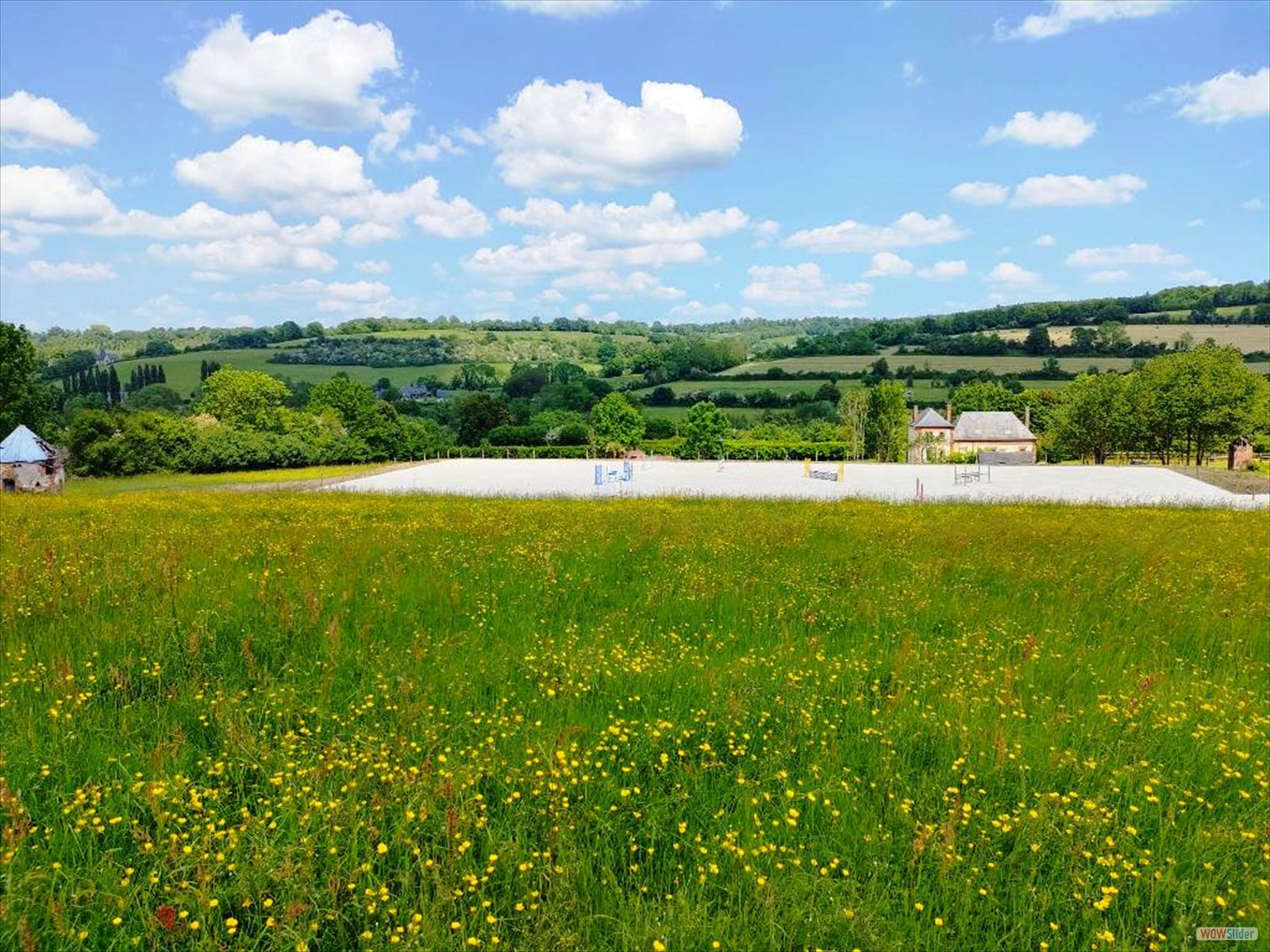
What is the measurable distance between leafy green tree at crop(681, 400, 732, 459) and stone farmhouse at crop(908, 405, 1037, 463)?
100 feet

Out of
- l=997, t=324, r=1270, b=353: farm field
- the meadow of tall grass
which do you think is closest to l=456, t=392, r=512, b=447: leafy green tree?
the meadow of tall grass

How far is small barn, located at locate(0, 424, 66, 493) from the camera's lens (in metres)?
42.2

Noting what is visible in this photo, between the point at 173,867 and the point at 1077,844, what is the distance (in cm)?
547

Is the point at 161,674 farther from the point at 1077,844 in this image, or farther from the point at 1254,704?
the point at 1254,704

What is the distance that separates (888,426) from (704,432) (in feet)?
101

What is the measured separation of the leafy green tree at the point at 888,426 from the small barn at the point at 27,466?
336ft

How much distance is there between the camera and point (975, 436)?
113250 millimetres

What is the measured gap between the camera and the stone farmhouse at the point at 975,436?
10944 centimetres

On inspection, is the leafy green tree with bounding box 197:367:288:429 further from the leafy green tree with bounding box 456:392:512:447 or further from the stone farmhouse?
the stone farmhouse

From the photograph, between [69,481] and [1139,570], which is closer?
[1139,570]

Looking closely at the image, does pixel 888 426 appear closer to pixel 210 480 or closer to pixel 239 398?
pixel 210 480

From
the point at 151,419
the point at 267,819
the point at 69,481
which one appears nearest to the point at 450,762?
the point at 267,819

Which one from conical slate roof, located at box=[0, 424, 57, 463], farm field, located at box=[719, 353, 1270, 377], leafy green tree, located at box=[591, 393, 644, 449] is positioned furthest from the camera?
farm field, located at box=[719, 353, 1270, 377]

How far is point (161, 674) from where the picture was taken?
6.47 meters
